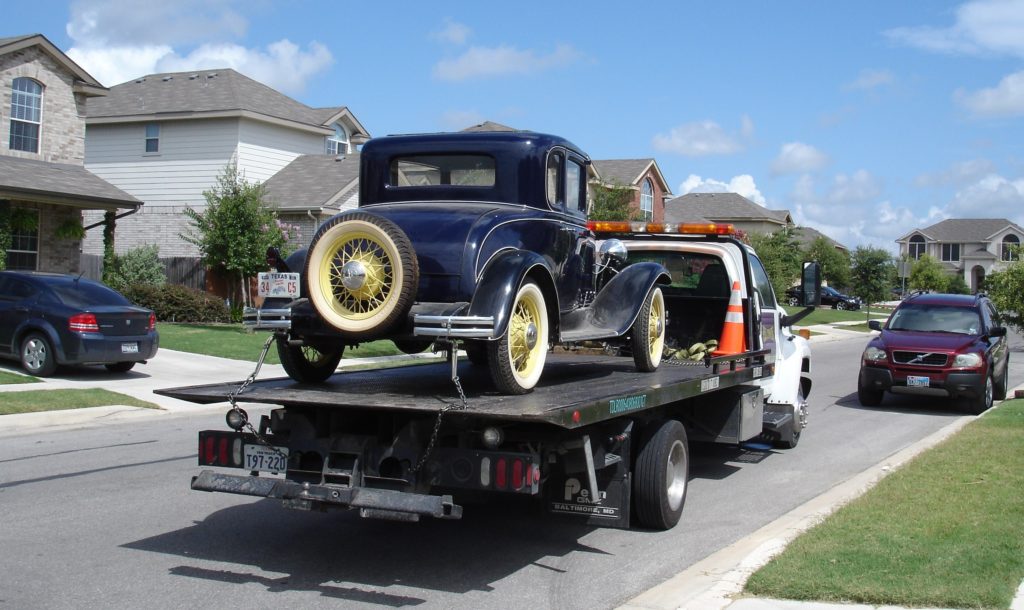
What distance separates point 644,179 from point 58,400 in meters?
41.5

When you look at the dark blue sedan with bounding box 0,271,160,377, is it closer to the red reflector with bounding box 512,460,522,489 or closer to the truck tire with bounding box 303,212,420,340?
the truck tire with bounding box 303,212,420,340

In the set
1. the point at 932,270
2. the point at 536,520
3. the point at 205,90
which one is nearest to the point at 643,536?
the point at 536,520

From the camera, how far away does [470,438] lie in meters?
5.86

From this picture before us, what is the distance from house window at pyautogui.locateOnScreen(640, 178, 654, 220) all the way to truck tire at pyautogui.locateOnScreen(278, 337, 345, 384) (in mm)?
44877

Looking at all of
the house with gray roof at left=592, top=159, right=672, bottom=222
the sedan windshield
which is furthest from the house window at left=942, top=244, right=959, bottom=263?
the sedan windshield

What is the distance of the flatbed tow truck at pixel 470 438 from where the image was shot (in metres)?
5.66

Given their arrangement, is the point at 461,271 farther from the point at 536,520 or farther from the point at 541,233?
the point at 536,520

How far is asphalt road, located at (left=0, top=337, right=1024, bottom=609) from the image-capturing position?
573 cm

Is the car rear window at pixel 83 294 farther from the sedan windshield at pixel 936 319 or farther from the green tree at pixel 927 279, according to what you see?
the green tree at pixel 927 279

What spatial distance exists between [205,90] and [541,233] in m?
28.8

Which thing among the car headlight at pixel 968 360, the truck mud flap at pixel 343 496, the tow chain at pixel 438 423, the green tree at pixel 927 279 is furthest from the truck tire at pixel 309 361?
the green tree at pixel 927 279

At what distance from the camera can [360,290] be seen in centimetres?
634

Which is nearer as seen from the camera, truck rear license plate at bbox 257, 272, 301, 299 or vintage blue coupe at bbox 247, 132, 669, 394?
vintage blue coupe at bbox 247, 132, 669, 394

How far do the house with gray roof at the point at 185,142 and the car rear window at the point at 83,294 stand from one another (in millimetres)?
14791
